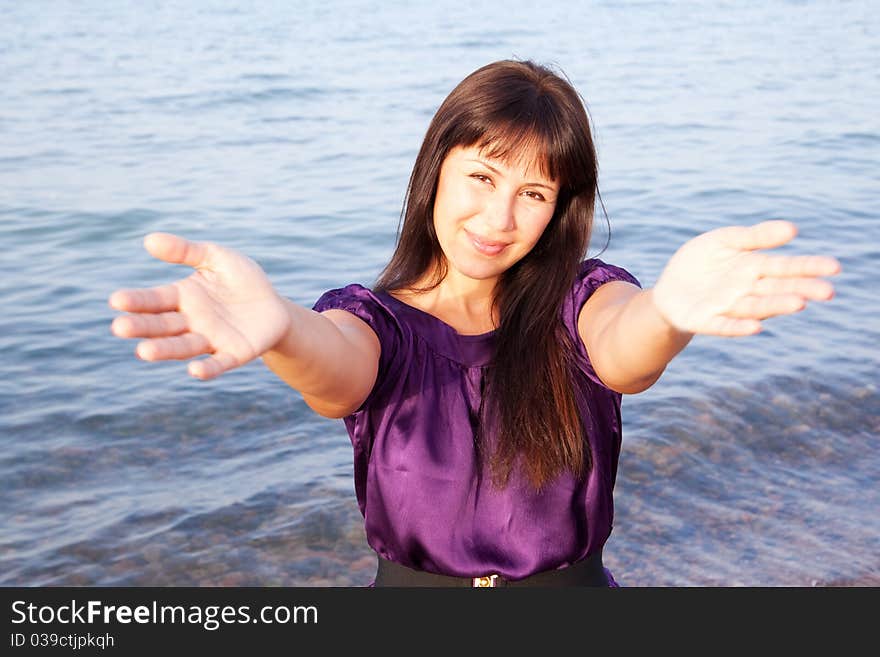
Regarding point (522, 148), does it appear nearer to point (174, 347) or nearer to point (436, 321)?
point (436, 321)

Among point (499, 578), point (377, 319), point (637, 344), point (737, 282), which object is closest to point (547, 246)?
point (377, 319)

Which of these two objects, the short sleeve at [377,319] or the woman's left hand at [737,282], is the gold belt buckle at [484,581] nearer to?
the short sleeve at [377,319]

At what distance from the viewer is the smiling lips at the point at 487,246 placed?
2879 millimetres

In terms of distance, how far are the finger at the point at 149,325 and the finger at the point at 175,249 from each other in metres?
0.10

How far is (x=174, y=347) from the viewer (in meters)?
2.02

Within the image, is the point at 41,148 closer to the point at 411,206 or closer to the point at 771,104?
the point at 771,104

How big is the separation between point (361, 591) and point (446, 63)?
12.6 meters

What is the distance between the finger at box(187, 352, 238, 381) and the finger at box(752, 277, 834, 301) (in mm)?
942

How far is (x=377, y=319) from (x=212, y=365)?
860mm

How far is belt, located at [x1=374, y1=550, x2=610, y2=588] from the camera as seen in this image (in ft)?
9.30

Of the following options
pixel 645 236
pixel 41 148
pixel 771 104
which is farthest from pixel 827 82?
pixel 41 148

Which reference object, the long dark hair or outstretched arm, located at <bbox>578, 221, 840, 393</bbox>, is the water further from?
outstretched arm, located at <bbox>578, 221, 840, 393</bbox>

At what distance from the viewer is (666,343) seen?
246 cm

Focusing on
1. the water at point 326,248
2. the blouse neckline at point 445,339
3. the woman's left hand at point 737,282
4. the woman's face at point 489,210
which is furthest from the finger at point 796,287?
the water at point 326,248
